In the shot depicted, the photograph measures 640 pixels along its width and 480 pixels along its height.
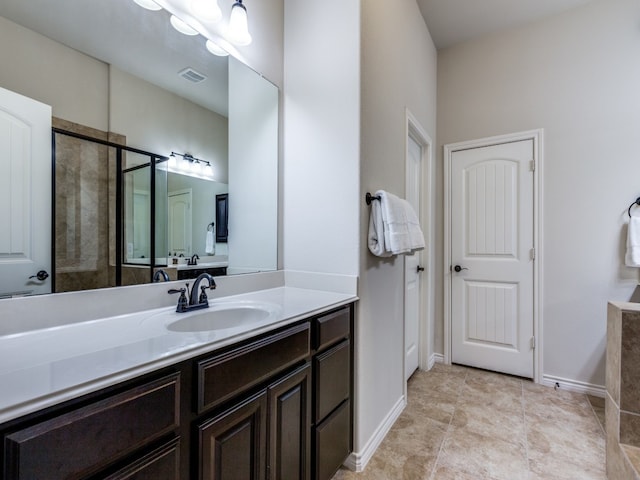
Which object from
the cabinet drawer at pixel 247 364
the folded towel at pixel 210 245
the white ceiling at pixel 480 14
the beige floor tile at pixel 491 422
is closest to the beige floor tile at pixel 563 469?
the beige floor tile at pixel 491 422

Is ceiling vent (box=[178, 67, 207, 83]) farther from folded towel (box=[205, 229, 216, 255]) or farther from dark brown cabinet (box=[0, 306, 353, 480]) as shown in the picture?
dark brown cabinet (box=[0, 306, 353, 480])

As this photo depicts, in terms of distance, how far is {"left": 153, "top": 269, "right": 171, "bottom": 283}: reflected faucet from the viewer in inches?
48.1

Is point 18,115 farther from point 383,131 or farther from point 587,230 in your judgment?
point 587,230

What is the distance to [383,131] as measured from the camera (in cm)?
179

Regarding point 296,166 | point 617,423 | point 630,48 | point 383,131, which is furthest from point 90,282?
point 630,48

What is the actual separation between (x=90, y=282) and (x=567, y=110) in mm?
3195

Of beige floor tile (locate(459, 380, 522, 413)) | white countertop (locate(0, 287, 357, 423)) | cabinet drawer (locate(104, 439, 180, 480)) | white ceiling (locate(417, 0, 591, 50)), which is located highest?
white ceiling (locate(417, 0, 591, 50))

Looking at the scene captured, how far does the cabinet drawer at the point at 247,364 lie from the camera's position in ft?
2.66

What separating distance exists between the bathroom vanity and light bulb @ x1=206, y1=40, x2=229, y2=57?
1191 millimetres

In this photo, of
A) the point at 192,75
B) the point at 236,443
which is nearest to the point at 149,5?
the point at 192,75

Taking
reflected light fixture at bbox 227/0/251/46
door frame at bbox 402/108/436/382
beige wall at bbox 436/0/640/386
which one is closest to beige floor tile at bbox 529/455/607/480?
beige wall at bbox 436/0/640/386

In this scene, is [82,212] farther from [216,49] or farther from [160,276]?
[216,49]

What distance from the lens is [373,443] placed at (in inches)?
65.5

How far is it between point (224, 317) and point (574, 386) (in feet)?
8.72
